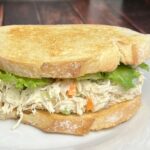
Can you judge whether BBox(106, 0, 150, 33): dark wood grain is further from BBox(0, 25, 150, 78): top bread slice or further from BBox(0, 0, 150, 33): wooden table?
BBox(0, 25, 150, 78): top bread slice

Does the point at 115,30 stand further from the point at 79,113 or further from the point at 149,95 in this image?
the point at 79,113

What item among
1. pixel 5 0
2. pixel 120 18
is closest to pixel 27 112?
pixel 120 18

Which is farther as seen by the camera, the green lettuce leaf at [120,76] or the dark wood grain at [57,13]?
the dark wood grain at [57,13]

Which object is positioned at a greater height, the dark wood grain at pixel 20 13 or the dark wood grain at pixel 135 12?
the dark wood grain at pixel 135 12

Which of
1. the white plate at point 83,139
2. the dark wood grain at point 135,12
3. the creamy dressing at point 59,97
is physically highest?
the creamy dressing at point 59,97

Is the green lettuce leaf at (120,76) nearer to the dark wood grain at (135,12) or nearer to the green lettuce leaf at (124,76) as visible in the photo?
the green lettuce leaf at (124,76)

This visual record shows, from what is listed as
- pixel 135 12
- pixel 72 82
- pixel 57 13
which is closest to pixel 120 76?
pixel 72 82

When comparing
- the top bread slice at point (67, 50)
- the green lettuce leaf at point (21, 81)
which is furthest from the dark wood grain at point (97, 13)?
the green lettuce leaf at point (21, 81)
